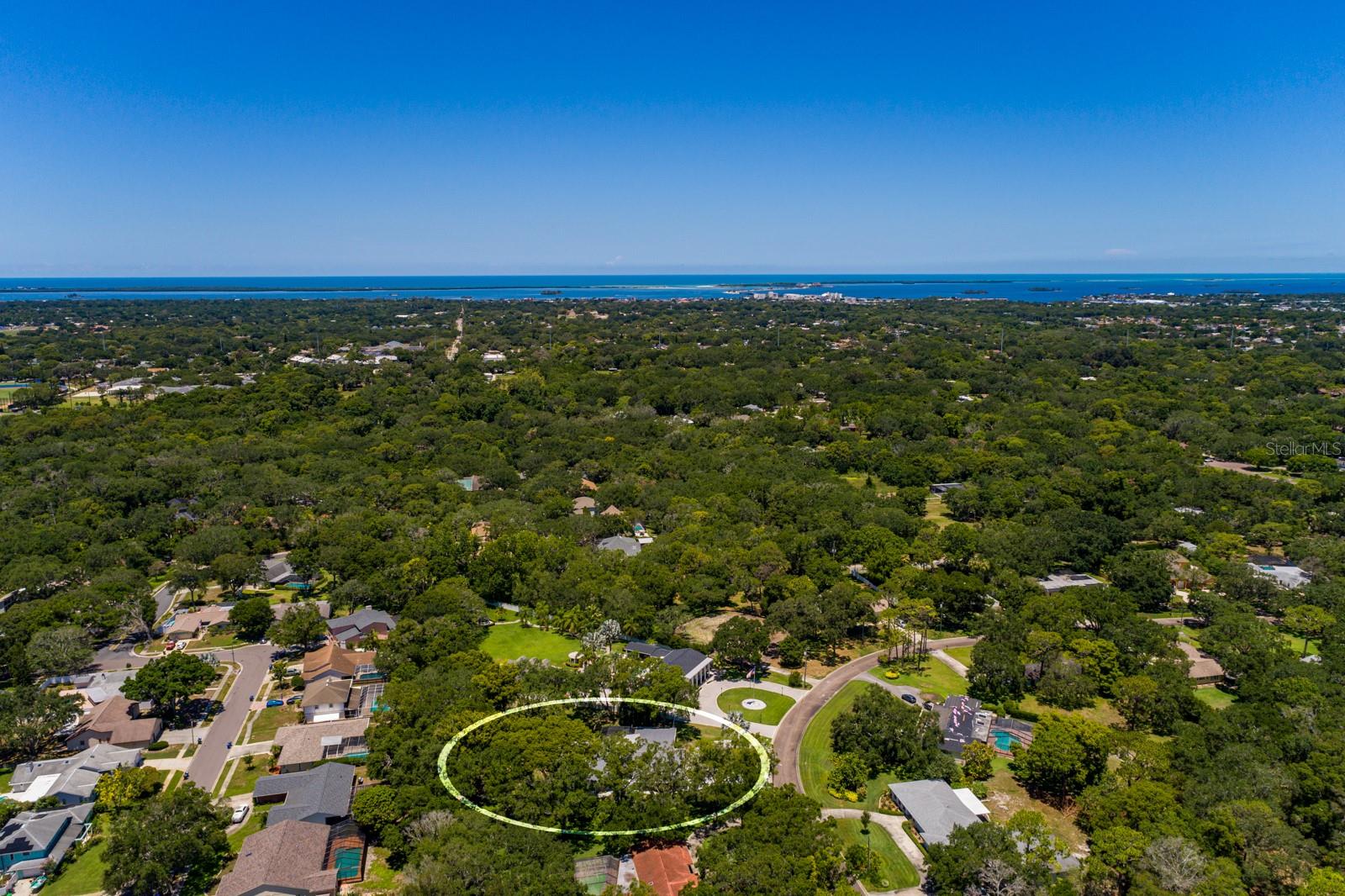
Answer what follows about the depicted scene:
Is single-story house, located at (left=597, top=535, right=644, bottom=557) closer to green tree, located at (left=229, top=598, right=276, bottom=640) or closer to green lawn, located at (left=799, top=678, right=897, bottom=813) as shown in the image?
green lawn, located at (left=799, top=678, right=897, bottom=813)

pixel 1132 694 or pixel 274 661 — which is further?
pixel 274 661

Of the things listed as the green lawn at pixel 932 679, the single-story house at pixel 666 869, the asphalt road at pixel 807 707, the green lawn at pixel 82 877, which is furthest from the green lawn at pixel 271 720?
the green lawn at pixel 932 679

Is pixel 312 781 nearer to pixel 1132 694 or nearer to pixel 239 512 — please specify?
pixel 1132 694

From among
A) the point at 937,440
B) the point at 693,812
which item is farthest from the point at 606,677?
the point at 937,440

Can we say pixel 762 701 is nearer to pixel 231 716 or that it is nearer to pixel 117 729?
pixel 231 716

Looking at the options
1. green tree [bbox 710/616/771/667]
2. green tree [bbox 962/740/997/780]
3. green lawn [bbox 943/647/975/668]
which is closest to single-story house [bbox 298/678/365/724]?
green tree [bbox 710/616/771/667]

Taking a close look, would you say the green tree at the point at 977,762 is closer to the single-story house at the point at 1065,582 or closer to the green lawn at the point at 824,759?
the green lawn at the point at 824,759
